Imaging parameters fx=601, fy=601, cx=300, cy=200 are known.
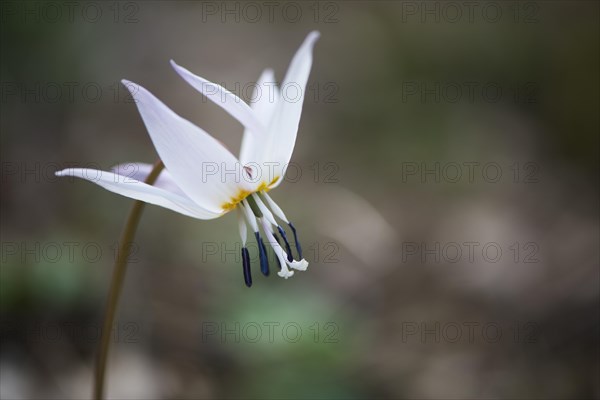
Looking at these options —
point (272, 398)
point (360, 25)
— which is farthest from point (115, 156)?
point (360, 25)

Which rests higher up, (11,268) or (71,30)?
(71,30)

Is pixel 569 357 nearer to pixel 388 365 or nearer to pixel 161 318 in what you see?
pixel 388 365

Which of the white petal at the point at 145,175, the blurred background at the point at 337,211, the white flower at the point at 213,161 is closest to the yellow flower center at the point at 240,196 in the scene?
the white flower at the point at 213,161

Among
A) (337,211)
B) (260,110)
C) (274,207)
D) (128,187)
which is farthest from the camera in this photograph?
(337,211)

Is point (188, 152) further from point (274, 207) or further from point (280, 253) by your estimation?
point (280, 253)

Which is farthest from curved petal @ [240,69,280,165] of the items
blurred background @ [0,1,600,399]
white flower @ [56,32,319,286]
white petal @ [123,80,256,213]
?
blurred background @ [0,1,600,399]

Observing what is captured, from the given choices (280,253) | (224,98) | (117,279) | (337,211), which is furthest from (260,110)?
(337,211)

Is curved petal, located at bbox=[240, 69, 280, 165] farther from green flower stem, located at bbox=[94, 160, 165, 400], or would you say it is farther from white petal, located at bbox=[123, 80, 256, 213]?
green flower stem, located at bbox=[94, 160, 165, 400]
